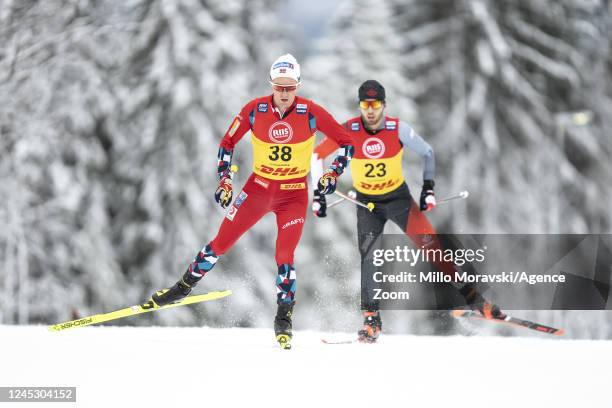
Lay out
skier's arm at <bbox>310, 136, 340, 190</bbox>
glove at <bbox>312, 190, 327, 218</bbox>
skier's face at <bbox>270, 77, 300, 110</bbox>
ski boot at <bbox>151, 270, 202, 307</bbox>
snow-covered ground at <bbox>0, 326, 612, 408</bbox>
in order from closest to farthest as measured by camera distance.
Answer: snow-covered ground at <bbox>0, 326, 612, 408</bbox>, skier's face at <bbox>270, 77, 300, 110</bbox>, ski boot at <bbox>151, 270, 202, 307</bbox>, glove at <bbox>312, 190, 327, 218</bbox>, skier's arm at <bbox>310, 136, 340, 190</bbox>

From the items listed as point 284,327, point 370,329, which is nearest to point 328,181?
point 284,327

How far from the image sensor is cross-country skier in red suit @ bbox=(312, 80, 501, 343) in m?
8.03

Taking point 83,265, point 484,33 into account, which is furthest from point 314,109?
point 484,33

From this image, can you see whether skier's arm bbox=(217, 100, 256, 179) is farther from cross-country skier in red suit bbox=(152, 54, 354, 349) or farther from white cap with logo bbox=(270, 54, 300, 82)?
white cap with logo bbox=(270, 54, 300, 82)

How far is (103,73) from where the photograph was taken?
20406 mm

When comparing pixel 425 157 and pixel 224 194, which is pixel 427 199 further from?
pixel 224 194

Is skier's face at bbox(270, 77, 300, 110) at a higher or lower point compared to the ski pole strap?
higher

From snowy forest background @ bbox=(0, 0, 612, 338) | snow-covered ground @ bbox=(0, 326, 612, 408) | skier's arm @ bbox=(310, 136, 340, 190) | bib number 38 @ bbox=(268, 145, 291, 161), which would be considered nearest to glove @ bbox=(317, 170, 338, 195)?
bib number 38 @ bbox=(268, 145, 291, 161)

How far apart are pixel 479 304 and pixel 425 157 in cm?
160

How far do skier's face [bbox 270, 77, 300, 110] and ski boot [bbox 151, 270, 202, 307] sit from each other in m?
1.78

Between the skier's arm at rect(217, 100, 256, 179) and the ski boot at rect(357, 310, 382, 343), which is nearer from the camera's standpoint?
the skier's arm at rect(217, 100, 256, 179)

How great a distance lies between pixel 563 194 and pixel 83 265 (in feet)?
44.4

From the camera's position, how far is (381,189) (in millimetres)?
8188

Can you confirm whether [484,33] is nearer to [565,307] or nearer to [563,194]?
[563,194]
